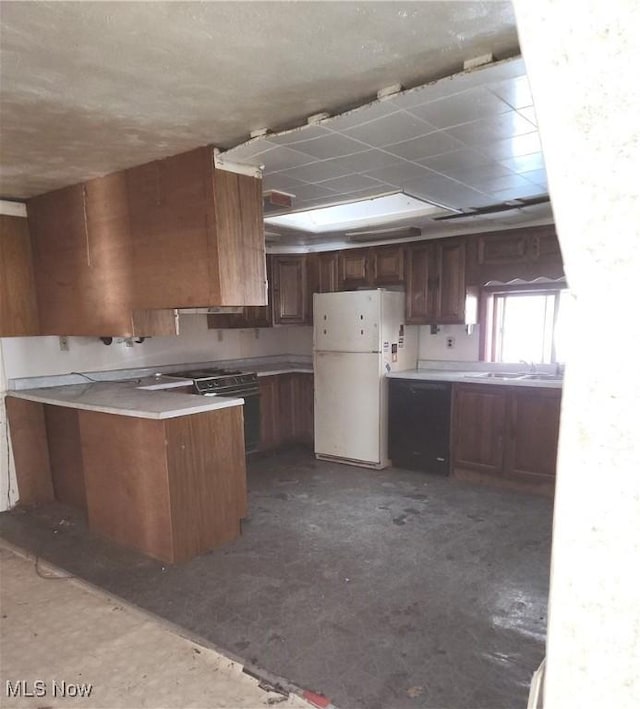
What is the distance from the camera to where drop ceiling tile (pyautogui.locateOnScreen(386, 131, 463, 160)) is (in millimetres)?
A: 2258

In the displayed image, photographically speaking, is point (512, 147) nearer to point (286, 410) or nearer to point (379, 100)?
point (379, 100)

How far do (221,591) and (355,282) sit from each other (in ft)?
11.0

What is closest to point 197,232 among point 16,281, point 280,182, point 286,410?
point 280,182

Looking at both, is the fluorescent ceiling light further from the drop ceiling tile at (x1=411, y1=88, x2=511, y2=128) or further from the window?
the drop ceiling tile at (x1=411, y1=88, x2=511, y2=128)

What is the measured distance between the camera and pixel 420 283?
4.68 m

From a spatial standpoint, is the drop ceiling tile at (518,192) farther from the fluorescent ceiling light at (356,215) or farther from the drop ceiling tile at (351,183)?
the drop ceiling tile at (351,183)

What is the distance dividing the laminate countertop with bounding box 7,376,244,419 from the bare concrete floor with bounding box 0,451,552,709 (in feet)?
2.99

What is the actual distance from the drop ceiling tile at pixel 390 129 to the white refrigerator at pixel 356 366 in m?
2.28

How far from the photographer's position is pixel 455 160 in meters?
2.59

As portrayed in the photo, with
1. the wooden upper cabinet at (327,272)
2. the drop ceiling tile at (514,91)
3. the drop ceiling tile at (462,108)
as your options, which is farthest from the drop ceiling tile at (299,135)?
the wooden upper cabinet at (327,272)

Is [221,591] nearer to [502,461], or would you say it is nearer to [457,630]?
[457,630]

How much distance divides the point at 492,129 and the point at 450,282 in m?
2.40

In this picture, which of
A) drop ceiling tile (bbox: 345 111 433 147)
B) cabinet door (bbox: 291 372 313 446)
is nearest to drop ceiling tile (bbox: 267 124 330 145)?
drop ceiling tile (bbox: 345 111 433 147)

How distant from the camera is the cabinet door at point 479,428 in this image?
405 centimetres
